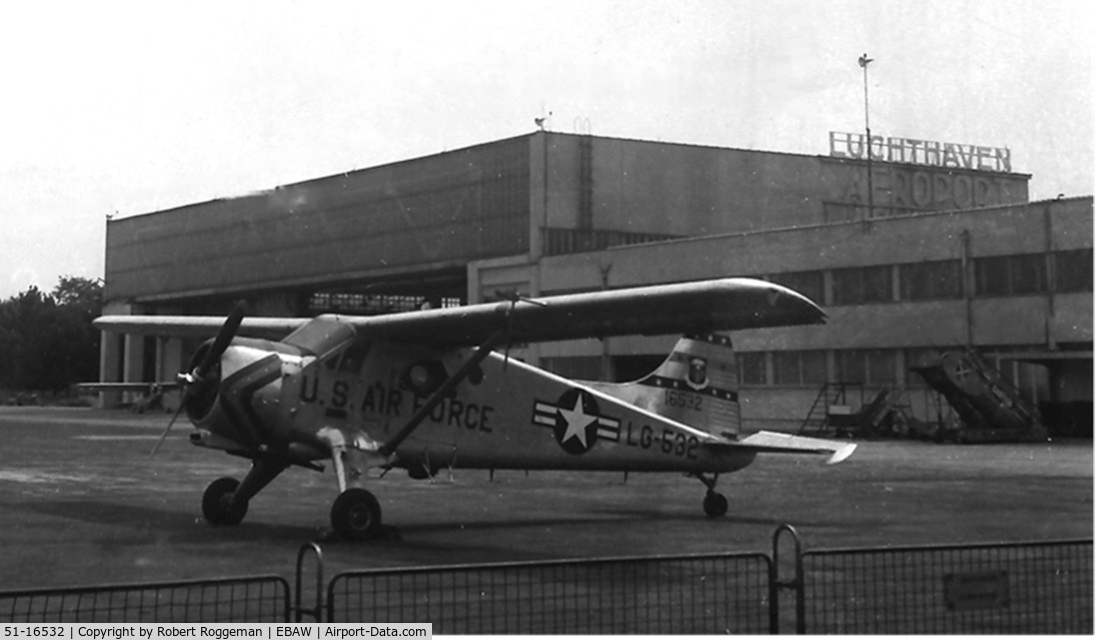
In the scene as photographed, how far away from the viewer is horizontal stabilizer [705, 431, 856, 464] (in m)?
15.4

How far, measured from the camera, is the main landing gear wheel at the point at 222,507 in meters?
14.7

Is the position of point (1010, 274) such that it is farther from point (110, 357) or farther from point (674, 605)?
point (110, 357)

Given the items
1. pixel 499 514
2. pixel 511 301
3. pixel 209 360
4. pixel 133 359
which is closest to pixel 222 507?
pixel 209 360

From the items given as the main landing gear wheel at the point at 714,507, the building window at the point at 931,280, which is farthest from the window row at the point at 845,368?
the main landing gear wheel at the point at 714,507

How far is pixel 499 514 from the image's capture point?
17.0 metres

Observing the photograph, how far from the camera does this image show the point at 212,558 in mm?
11875

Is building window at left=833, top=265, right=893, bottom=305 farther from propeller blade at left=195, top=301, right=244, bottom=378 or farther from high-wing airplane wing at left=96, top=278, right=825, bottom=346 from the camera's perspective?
propeller blade at left=195, top=301, right=244, bottom=378

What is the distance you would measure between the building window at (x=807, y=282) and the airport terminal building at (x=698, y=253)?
0.08m

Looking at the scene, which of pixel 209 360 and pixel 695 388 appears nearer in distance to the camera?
pixel 209 360

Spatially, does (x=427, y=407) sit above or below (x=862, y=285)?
below

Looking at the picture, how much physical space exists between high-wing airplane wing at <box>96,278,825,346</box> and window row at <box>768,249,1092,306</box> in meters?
28.7

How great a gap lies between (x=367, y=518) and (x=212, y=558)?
69.8 inches

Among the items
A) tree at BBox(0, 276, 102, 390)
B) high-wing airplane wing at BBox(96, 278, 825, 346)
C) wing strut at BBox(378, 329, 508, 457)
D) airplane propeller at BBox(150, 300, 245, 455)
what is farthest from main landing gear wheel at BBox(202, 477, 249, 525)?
tree at BBox(0, 276, 102, 390)

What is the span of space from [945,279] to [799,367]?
679cm
